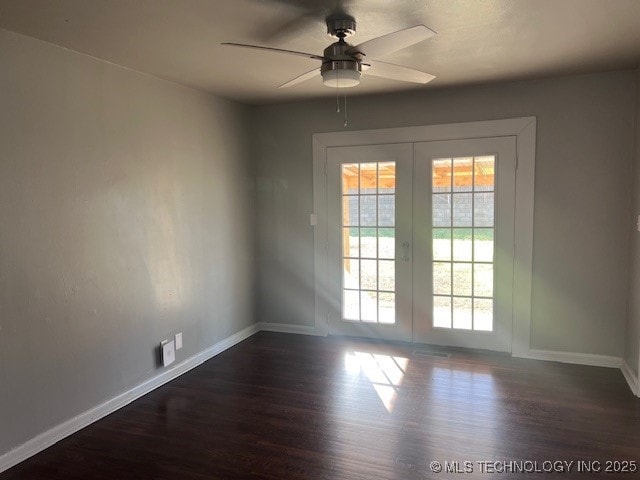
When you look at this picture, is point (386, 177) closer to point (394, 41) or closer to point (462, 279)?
point (462, 279)

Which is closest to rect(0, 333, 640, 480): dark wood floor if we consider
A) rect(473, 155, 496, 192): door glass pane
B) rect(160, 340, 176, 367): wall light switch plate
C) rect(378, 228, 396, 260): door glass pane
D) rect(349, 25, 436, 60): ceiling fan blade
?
rect(160, 340, 176, 367): wall light switch plate

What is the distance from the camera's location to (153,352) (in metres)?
3.56

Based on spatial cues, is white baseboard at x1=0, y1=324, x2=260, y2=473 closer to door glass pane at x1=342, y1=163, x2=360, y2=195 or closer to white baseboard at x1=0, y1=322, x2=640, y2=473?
white baseboard at x1=0, y1=322, x2=640, y2=473

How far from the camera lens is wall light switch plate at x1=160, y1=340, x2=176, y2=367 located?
3619 mm

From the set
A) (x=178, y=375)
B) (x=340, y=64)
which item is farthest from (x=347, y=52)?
(x=178, y=375)

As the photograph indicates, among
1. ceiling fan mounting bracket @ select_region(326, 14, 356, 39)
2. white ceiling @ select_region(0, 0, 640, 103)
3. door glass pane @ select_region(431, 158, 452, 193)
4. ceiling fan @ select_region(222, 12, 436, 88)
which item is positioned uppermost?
white ceiling @ select_region(0, 0, 640, 103)

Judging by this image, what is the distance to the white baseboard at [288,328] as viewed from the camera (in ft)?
15.8

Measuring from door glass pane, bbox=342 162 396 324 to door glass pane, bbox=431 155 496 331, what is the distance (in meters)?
0.42

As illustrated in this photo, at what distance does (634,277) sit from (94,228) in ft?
12.7

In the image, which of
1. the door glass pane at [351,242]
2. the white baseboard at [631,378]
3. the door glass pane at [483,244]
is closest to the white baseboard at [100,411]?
the door glass pane at [351,242]

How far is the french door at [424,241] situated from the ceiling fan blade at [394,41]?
2.04 meters

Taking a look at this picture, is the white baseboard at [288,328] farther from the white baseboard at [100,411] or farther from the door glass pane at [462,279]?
the door glass pane at [462,279]

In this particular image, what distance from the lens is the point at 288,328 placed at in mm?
4938

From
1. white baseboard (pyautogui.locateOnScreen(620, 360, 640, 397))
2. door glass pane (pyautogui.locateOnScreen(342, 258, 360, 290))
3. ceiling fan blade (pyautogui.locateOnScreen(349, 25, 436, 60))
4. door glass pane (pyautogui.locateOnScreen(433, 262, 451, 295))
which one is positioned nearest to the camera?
ceiling fan blade (pyautogui.locateOnScreen(349, 25, 436, 60))
